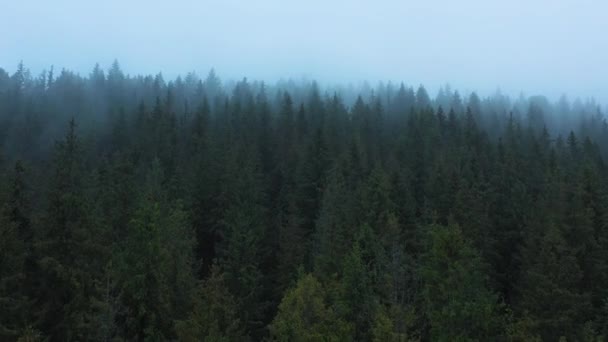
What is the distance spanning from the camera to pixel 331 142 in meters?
66.9

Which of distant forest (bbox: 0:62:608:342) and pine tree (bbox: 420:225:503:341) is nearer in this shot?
pine tree (bbox: 420:225:503:341)

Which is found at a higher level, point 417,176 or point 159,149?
point 159,149

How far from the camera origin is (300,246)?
128 feet

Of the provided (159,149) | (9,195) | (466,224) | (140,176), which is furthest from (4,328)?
(159,149)

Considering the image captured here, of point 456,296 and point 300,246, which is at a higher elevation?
point 300,246

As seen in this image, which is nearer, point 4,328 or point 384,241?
point 4,328

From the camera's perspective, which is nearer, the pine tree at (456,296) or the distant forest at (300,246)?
the pine tree at (456,296)

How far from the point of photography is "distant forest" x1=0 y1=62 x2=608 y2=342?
2272 centimetres

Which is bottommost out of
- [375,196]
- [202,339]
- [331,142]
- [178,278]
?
[202,339]

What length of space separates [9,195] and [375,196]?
22.9 meters

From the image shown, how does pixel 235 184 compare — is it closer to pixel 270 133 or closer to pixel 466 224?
pixel 466 224

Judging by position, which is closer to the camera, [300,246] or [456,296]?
[456,296]

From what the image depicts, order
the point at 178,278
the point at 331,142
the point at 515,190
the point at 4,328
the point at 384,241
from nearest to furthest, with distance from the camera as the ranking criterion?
the point at 4,328 → the point at 178,278 → the point at 384,241 → the point at 515,190 → the point at 331,142

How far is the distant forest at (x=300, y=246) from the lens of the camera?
74.5 ft
